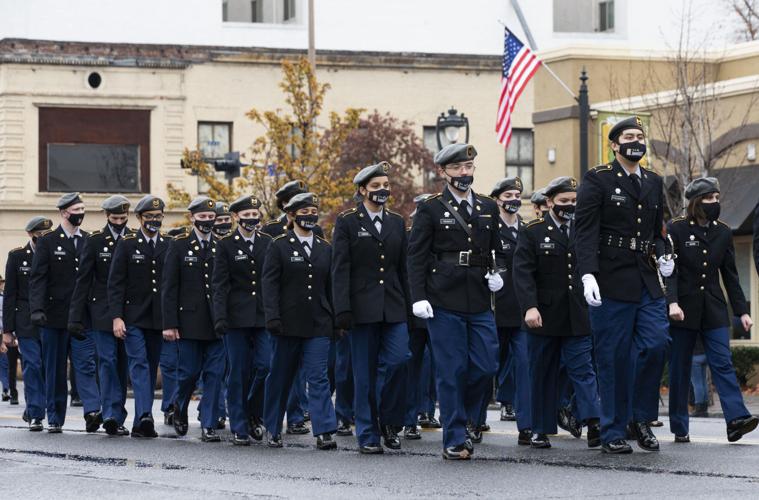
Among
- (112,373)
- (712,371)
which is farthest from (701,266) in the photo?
(112,373)

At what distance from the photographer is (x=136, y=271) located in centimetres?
1783

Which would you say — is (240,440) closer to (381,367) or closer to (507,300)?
(381,367)

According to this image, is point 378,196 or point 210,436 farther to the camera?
point 210,436

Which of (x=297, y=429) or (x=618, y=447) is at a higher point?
(x=618, y=447)

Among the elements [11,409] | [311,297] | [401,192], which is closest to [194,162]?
[401,192]

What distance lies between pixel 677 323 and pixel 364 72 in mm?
40406

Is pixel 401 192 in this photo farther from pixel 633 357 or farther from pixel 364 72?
pixel 633 357

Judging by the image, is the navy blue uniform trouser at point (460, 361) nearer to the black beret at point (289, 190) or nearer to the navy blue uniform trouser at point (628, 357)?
the navy blue uniform trouser at point (628, 357)

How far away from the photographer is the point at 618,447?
13.5 m

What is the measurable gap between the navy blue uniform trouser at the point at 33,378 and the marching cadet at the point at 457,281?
6.26 m

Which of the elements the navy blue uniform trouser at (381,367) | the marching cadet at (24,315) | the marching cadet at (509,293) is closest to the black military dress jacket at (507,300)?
the marching cadet at (509,293)

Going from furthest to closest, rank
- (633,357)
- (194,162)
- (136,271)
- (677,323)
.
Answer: (194,162), (136,271), (677,323), (633,357)

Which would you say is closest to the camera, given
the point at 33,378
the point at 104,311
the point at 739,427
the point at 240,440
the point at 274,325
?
the point at 739,427

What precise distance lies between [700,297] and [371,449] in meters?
2.88
